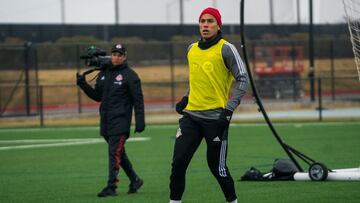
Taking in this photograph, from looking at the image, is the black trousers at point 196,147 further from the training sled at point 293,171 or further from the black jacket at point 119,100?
the training sled at point 293,171

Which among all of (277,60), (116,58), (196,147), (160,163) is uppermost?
(116,58)

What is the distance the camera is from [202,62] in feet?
29.4

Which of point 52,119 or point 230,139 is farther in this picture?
point 52,119

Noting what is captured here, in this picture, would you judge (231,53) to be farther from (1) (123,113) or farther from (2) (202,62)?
(1) (123,113)

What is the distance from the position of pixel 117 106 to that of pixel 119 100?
86mm

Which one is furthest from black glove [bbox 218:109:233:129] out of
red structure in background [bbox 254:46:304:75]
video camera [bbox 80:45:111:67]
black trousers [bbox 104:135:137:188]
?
red structure in background [bbox 254:46:304:75]

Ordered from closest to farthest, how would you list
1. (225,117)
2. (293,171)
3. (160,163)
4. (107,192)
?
1. (225,117)
2. (107,192)
3. (293,171)
4. (160,163)

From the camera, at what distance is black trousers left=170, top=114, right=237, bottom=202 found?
8.96 meters

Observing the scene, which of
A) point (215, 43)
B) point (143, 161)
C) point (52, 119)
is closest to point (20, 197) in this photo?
point (215, 43)

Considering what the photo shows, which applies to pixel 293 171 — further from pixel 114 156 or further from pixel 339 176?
pixel 114 156

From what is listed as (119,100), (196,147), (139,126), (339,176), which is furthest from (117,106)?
(339,176)

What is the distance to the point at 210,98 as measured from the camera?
8.98 metres

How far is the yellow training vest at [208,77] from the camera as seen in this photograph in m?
8.93

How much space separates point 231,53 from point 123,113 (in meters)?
2.92
